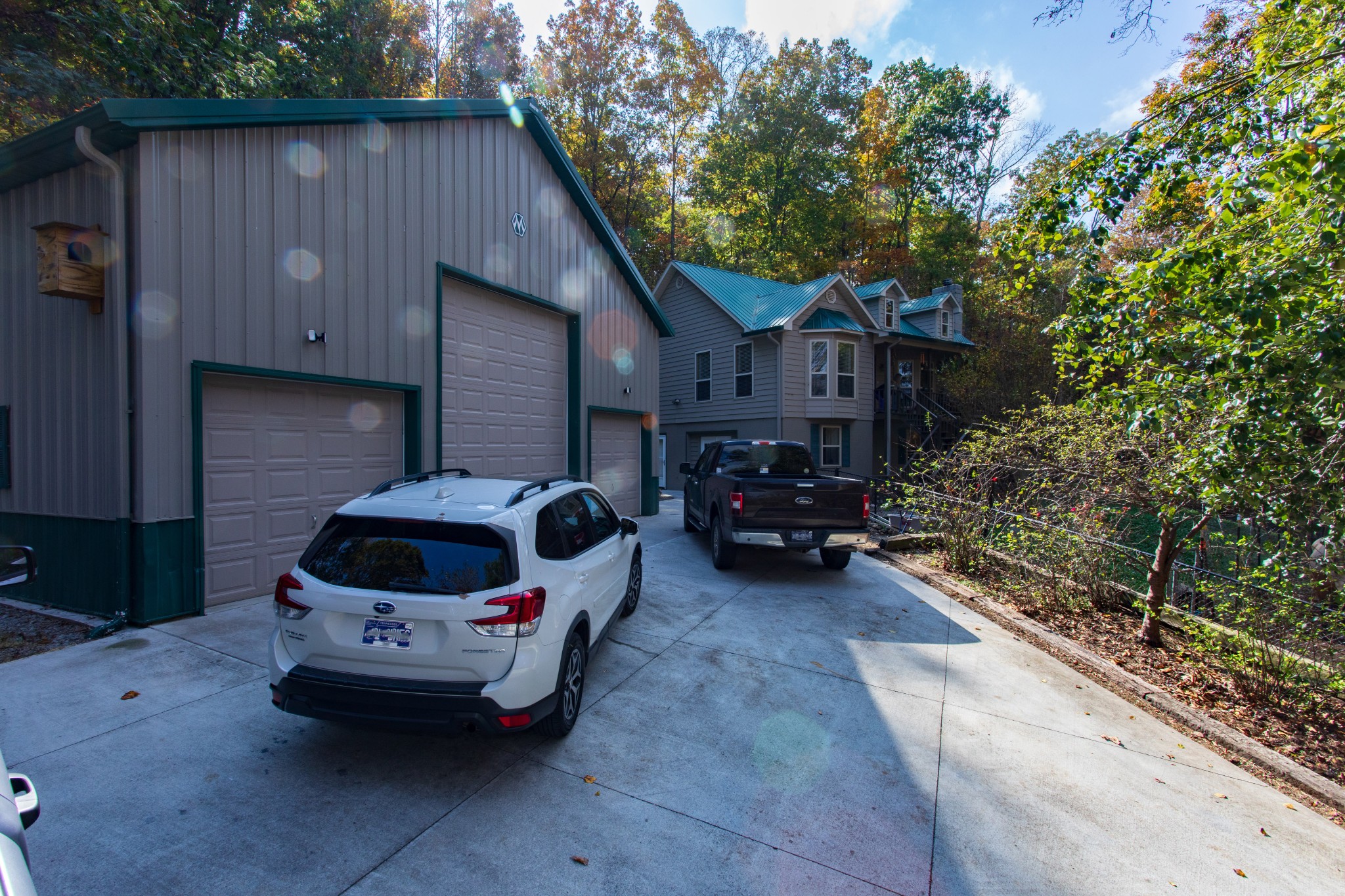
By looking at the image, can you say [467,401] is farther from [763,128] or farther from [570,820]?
[763,128]

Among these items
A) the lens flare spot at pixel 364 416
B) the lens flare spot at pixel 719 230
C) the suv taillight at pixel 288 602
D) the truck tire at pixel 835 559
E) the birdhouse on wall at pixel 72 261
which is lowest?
the truck tire at pixel 835 559

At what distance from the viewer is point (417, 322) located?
843 cm

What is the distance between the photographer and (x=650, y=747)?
159 inches

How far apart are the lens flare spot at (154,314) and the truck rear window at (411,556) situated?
3.70m

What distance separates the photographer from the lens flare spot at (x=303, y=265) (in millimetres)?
6840

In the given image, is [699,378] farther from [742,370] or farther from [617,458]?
[617,458]

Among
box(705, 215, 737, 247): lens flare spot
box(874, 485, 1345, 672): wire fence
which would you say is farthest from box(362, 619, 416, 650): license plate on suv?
box(705, 215, 737, 247): lens flare spot

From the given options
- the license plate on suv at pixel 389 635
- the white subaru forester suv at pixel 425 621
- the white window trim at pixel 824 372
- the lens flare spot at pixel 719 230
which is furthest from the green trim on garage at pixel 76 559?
the lens flare spot at pixel 719 230

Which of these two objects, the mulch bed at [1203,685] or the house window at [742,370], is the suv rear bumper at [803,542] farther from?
the house window at [742,370]

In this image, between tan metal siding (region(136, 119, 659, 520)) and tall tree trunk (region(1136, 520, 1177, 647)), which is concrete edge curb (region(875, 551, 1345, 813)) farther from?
tan metal siding (region(136, 119, 659, 520))

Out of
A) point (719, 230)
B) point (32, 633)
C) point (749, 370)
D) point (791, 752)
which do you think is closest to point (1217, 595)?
point (791, 752)

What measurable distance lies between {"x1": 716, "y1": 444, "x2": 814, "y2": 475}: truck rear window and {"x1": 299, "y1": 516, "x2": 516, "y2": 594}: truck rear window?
257 inches

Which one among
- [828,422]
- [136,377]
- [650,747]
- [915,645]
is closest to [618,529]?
[650,747]

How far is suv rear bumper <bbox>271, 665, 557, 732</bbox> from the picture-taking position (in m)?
3.25
